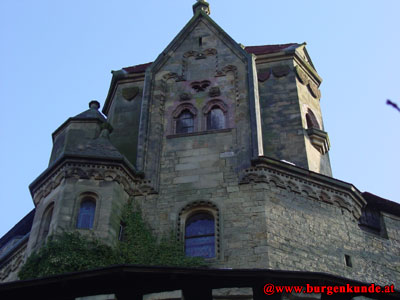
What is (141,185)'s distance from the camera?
21938 millimetres

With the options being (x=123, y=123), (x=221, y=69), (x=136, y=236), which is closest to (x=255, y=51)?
(x=221, y=69)

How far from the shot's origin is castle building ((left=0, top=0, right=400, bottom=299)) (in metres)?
20.3

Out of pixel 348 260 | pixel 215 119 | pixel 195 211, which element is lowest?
pixel 348 260

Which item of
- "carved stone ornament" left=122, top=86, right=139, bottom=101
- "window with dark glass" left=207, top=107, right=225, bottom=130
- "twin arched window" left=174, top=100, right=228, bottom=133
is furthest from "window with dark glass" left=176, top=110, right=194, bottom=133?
"carved stone ornament" left=122, top=86, right=139, bottom=101

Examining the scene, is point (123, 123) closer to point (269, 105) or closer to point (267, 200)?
point (269, 105)

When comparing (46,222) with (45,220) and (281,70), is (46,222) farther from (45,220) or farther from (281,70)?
(281,70)

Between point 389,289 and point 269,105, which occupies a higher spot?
point 269,105

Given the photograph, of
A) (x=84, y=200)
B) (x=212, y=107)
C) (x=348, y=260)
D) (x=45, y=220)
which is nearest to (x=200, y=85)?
(x=212, y=107)

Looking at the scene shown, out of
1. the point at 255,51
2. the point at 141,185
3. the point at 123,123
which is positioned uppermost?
the point at 255,51

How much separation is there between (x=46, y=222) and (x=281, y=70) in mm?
9796

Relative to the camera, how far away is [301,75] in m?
26.4

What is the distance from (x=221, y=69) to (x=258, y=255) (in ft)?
25.4

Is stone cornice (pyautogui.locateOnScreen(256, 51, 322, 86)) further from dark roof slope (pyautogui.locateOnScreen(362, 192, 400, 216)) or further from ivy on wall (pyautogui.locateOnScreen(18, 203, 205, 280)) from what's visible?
ivy on wall (pyautogui.locateOnScreen(18, 203, 205, 280))

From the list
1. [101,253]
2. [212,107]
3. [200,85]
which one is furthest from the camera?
[200,85]
